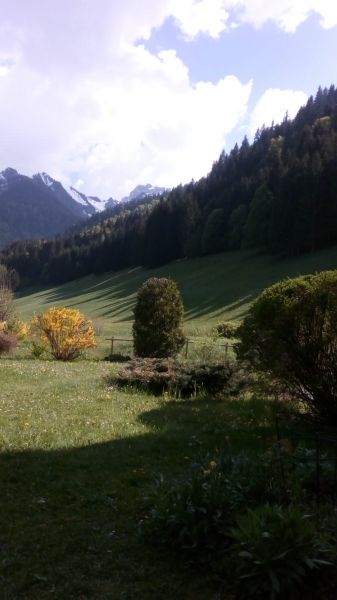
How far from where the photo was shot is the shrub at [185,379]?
43.1 feet

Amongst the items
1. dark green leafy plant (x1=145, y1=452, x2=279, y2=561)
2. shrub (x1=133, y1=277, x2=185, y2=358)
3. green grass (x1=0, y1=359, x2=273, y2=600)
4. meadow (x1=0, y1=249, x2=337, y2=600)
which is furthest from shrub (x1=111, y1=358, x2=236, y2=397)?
shrub (x1=133, y1=277, x2=185, y2=358)

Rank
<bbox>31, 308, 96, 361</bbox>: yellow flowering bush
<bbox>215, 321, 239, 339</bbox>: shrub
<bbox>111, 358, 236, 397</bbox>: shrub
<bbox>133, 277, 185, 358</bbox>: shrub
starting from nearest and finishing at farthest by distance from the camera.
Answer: <bbox>111, 358, 236, 397</bbox>: shrub → <bbox>133, 277, 185, 358</bbox>: shrub → <bbox>31, 308, 96, 361</bbox>: yellow flowering bush → <bbox>215, 321, 239, 339</bbox>: shrub

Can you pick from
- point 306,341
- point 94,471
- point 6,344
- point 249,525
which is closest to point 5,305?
point 6,344

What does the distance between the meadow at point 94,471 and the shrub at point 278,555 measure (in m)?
0.42

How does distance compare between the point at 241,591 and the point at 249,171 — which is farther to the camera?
the point at 249,171

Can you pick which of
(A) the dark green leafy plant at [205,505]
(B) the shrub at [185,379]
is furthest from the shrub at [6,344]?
(A) the dark green leafy plant at [205,505]

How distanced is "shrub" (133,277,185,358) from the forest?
40.3 metres

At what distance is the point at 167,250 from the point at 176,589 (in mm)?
90588

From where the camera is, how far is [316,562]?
3650 mm

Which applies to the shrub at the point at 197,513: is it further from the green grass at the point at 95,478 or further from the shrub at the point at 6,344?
the shrub at the point at 6,344

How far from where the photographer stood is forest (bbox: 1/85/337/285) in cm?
6119

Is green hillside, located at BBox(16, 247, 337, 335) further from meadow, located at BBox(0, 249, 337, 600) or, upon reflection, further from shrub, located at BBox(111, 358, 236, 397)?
meadow, located at BBox(0, 249, 337, 600)

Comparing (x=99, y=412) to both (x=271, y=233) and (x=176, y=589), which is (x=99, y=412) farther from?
(x=271, y=233)

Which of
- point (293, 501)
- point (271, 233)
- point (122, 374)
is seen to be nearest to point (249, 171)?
point (271, 233)
